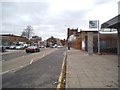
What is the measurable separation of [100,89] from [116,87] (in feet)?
2.52

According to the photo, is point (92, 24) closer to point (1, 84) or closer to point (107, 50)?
point (107, 50)

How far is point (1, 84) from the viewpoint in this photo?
1076cm

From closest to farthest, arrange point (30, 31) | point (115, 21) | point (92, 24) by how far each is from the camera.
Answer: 1. point (115, 21)
2. point (92, 24)
3. point (30, 31)

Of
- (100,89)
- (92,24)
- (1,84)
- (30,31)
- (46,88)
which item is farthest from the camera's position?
(30,31)

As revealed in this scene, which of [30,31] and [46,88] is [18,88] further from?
[30,31]

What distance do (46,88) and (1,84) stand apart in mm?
2051

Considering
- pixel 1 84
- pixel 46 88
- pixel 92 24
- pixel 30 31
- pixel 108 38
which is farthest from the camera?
pixel 30 31

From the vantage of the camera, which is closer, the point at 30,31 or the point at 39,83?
the point at 39,83

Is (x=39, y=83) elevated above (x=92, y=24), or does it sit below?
below

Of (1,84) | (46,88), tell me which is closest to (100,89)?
(46,88)

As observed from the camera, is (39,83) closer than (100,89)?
No

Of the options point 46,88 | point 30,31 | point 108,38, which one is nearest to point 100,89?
point 46,88

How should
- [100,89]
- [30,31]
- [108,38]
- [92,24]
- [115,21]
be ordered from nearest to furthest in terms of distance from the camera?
1. [100,89]
2. [115,21]
3. [92,24]
4. [108,38]
5. [30,31]

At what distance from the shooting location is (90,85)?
10047 millimetres
